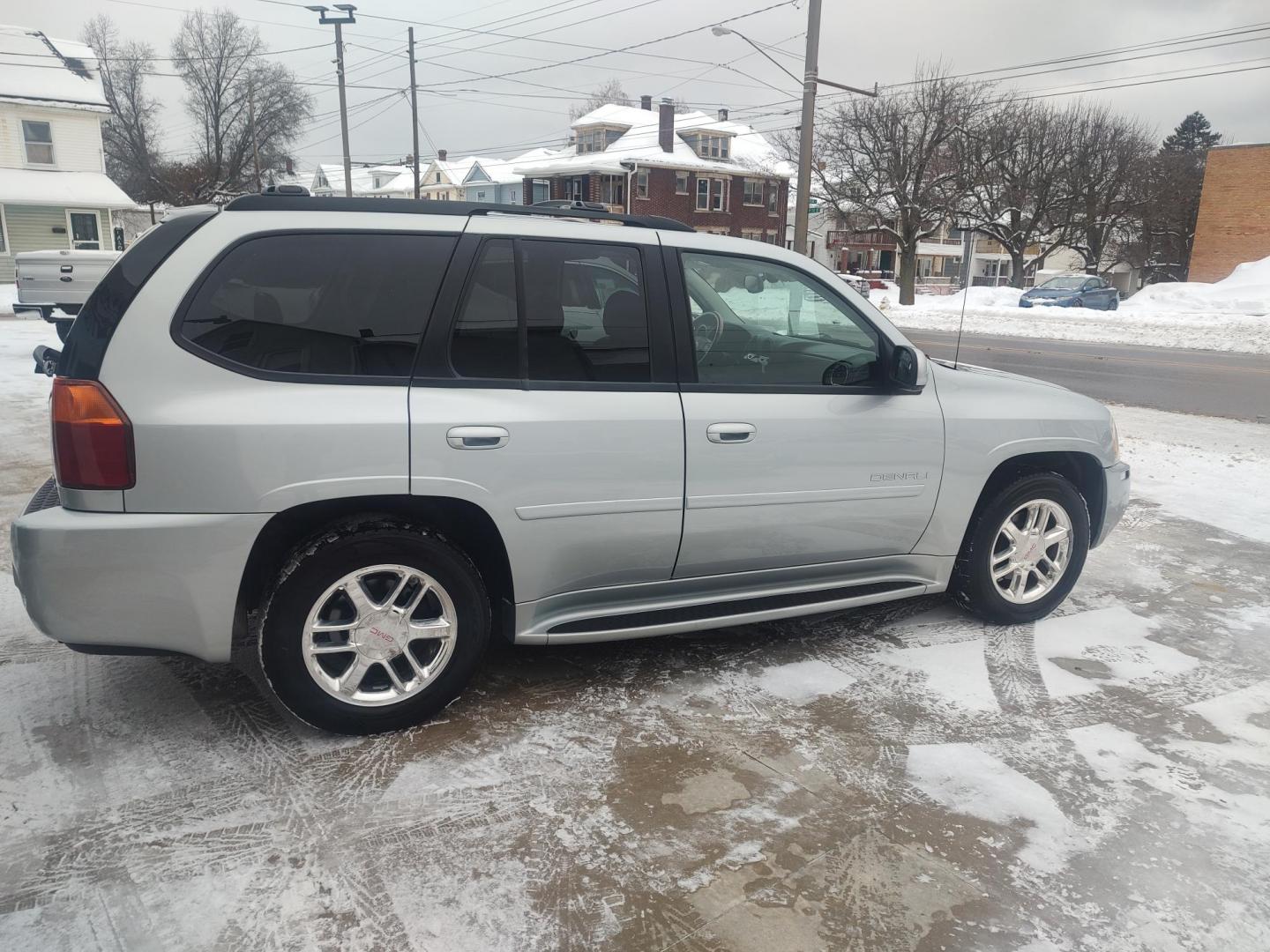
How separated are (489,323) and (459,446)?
482 mm

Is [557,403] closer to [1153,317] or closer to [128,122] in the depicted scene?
[1153,317]

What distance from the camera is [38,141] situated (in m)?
32.8

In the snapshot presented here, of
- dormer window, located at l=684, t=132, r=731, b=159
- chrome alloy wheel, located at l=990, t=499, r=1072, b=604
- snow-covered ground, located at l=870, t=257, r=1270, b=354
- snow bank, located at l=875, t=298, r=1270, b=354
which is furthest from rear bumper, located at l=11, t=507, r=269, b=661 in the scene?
dormer window, located at l=684, t=132, r=731, b=159

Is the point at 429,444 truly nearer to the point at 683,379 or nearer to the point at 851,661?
the point at 683,379

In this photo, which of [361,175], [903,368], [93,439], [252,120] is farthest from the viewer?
[361,175]

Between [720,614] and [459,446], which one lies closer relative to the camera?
[459,446]

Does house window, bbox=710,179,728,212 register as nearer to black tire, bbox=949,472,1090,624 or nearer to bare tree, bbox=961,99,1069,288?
bare tree, bbox=961,99,1069,288

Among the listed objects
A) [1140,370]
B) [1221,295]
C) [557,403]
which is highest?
[1221,295]

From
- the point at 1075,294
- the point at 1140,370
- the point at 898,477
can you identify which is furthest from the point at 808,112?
the point at 1075,294

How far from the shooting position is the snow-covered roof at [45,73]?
1264 inches

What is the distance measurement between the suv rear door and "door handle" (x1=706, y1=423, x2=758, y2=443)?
14cm

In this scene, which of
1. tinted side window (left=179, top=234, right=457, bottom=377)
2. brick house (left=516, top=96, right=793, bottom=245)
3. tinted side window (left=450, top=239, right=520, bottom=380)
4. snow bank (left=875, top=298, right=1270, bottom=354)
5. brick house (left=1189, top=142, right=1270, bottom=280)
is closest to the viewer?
tinted side window (left=179, top=234, right=457, bottom=377)

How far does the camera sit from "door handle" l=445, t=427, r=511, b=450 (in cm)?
324

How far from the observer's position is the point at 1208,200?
37.9 meters
